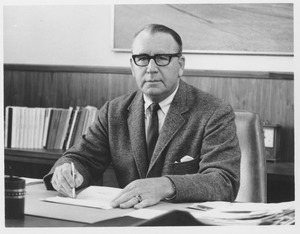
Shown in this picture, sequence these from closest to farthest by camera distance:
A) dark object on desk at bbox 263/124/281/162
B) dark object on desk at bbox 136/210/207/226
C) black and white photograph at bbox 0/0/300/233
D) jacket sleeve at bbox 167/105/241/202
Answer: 1. dark object on desk at bbox 136/210/207/226
2. black and white photograph at bbox 0/0/300/233
3. jacket sleeve at bbox 167/105/241/202
4. dark object on desk at bbox 263/124/281/162

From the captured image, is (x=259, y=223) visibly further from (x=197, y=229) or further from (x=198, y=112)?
(x=198, y=112)

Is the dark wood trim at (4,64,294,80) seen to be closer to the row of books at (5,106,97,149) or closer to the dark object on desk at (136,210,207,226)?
the row of books at (5,106,97,149)

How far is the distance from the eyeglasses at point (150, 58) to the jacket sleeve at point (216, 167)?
264 millimetres

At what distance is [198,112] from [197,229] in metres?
0.66

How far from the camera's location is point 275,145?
2939mm

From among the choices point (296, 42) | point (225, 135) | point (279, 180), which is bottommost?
point (279, 180)

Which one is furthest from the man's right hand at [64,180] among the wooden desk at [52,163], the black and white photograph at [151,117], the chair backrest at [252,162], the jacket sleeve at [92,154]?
the wooden desk at [52,163]

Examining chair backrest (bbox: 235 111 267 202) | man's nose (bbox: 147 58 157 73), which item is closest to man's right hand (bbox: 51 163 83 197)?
man's nose (bbox: 147 58 157 73)

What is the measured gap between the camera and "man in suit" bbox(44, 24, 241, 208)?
6.46 feet

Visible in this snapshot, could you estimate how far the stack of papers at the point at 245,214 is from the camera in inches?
58.3

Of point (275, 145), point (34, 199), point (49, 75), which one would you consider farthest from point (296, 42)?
point (49, 75)

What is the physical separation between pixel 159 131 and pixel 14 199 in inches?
29.0

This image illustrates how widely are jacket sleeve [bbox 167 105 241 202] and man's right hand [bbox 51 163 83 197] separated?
12.6 inches

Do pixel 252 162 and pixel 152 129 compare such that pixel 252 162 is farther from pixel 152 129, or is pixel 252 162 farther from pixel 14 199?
pixel 14 199
